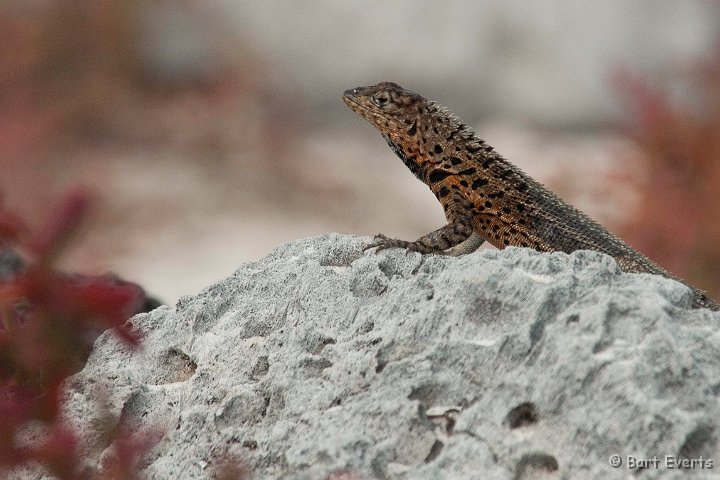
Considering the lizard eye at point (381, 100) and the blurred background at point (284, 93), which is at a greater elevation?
the blurred background at point (284, 93)

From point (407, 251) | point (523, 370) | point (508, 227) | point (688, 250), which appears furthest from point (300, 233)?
point (523, 370)

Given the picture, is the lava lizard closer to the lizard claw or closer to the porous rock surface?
the lizard claw

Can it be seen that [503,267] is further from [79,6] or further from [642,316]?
[79,6]

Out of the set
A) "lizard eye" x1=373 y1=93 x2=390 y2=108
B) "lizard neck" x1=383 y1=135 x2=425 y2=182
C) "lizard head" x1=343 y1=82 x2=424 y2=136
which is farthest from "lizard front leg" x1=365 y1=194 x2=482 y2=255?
"lizard eye" x1=373 y1=93 x2=390 y2=108

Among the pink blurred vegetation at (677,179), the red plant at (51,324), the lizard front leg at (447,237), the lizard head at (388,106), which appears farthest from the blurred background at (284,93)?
the red plant at (51,324)

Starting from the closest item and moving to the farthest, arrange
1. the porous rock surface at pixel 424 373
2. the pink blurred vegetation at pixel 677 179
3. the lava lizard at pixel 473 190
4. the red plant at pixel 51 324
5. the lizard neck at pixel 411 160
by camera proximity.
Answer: the red plant at pixel 51 324, the porous rock surface at pixel 424 373, the lava lizard at pixel 473 190, the lizard neck at pixel 411 160, the pink blurred vegetation at pixel 677 179

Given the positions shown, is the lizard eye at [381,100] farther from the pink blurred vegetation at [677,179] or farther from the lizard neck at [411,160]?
the pink blurred vegetation at [677,179]
